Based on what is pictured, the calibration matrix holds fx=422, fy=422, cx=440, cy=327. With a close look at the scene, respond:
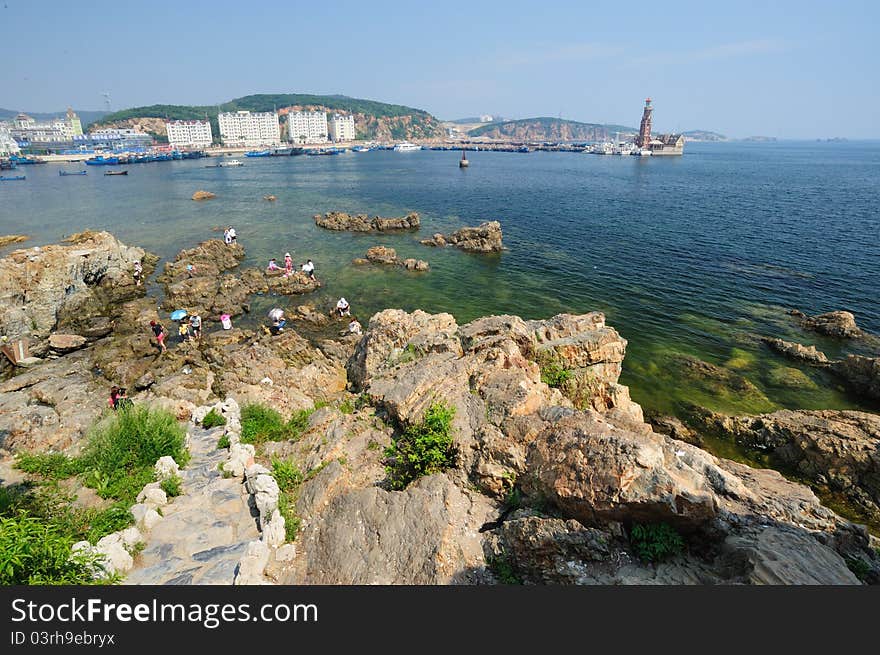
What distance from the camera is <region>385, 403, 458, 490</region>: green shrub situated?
10555 mm

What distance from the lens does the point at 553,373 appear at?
14945mm

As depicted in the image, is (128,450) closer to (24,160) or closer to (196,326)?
(196,326)

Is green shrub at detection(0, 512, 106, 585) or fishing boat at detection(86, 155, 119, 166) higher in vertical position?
fishing boat at detection(86, 155, 119, 166)

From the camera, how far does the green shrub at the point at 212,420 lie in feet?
51.4

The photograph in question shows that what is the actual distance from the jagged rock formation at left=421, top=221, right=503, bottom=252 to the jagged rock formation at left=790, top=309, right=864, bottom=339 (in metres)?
28.0

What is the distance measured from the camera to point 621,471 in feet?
25.8

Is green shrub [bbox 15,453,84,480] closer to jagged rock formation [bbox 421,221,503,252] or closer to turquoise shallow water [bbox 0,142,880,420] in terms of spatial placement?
turquoise shallow water [bbox 0,142,880,420]

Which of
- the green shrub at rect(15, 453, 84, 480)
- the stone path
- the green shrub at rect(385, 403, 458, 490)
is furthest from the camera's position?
the green shrub at rect(15, 453, 84, 480)

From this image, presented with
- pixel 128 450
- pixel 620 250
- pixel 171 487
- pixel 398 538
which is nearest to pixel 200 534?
pixel 171 487

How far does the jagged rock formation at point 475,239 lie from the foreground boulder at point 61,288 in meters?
30.4

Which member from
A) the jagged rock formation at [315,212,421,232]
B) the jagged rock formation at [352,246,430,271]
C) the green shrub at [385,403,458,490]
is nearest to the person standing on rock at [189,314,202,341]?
the jagged rock formation at [352,246,430,271]

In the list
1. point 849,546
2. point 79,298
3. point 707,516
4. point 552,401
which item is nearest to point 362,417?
point 552,401

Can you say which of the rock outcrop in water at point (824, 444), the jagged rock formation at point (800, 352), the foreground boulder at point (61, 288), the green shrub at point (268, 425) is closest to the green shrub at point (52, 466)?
the green shrub at point (268, 425)

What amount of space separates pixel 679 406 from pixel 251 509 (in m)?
19.2
